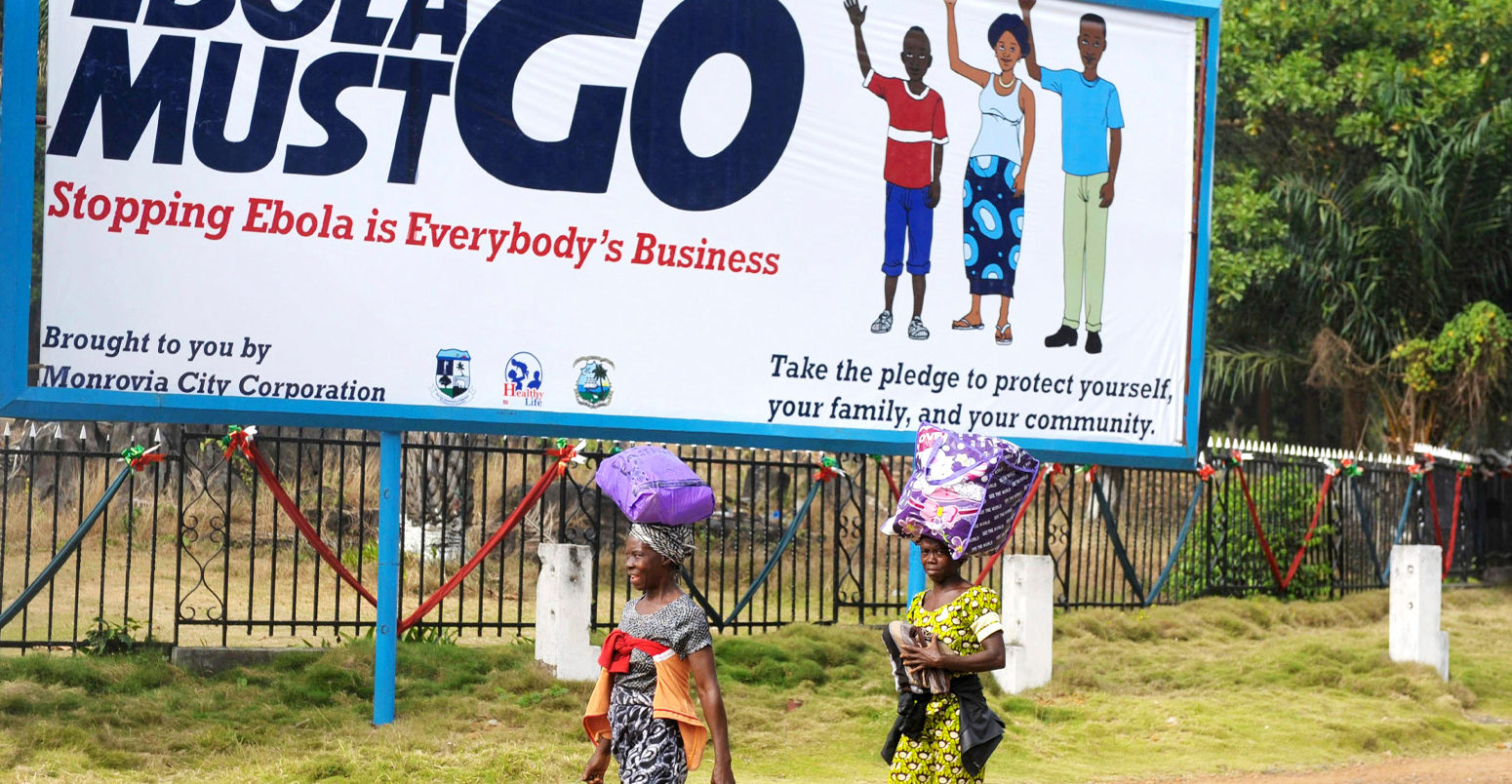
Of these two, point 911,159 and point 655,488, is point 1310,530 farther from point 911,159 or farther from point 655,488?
point 655,488

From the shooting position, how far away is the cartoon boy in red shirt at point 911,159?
29.5 ft

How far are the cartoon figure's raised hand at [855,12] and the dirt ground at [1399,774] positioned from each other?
15.4ft

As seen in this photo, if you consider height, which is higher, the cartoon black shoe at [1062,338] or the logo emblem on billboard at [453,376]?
the cartoon black shoe at [1062,338]

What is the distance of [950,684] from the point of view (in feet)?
16.5

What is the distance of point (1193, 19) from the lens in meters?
9.84

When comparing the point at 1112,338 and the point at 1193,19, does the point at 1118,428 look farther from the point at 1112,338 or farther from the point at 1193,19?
the point at 1193,19

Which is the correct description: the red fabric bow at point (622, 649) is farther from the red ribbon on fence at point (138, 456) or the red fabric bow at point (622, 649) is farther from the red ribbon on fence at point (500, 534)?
the red ribbon on fence at point (138, 456)

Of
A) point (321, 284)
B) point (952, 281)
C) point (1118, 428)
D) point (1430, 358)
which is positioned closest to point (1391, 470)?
point (1430, 358)

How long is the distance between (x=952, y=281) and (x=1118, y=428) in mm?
1501

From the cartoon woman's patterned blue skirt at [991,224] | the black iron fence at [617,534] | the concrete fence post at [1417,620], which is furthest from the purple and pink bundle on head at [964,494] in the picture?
the concrete fence post at [1417,620]

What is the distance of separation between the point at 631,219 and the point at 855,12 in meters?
1.91

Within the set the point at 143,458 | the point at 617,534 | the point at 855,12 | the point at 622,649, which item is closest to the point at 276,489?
the point at 143,458

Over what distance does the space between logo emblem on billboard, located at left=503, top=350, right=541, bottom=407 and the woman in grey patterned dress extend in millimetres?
3494

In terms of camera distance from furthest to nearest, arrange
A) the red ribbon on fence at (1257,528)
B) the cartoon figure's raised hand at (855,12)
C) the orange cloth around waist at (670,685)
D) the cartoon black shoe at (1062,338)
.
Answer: the red ribbon on fence at (1257,528) < the cartoon black shoe at (1062,338) < the cartoon figure's raised hand at (855,12) < the orange cloth around waist at (670,685)
